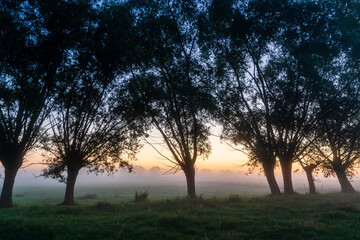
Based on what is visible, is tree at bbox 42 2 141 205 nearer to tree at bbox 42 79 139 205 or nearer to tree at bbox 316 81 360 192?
tree at bbox 42 79 139 205

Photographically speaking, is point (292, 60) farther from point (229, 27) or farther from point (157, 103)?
point (157, 103)

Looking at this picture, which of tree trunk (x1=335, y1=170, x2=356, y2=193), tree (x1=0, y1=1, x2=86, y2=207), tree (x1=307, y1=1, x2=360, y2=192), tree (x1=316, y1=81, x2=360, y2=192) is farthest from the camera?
tree trunk (x1=335, y1=170, x2=356, y2=193)

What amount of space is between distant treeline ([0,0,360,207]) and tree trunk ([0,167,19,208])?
0.10 meters

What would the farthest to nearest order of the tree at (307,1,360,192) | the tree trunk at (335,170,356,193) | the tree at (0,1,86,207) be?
the tree trunk at (335,170,356,193), the tree at (307,1,360,192), the tree at (0,1,86,207)

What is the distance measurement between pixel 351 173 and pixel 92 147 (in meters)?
38.6

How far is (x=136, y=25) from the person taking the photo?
884 inches

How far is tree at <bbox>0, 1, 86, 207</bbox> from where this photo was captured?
17.6 metres

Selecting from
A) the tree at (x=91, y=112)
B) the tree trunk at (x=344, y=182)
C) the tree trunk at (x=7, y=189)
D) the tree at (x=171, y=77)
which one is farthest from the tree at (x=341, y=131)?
the tree trunk at (x=7, y=189)

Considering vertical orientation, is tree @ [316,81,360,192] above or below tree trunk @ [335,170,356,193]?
above

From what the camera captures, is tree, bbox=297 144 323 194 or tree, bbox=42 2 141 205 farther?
tree, bbox=297 144 323 194

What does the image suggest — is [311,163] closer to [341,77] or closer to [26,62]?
[341,77]

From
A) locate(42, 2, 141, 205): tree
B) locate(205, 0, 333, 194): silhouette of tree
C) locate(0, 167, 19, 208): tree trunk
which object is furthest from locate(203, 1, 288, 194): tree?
locate(0, 167, 19, 208): tree trunk

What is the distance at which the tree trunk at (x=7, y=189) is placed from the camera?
1922 centimetres

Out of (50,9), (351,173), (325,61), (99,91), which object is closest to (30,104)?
(99,91)
